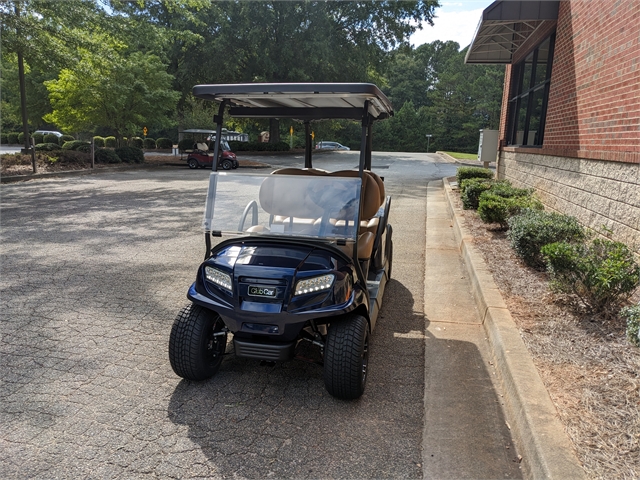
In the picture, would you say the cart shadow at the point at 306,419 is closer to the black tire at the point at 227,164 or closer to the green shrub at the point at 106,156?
the black tire at the point at 227,164

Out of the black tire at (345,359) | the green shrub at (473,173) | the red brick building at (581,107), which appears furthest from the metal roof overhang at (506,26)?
the black tire at (345,359)

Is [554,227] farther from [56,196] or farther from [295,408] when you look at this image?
[56,196]

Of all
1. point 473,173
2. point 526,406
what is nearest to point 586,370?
point 526,406

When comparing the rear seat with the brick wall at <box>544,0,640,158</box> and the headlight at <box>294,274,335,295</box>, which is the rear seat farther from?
the brick wall at <box>544,0,640,158</box>

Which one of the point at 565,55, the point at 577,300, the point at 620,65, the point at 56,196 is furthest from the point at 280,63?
the point at 577,300

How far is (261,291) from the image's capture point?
9.70 feet

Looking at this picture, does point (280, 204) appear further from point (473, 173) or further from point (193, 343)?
point (473, 173)

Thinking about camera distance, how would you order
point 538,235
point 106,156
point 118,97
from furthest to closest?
point 118,97
point 106,156
point 538,235

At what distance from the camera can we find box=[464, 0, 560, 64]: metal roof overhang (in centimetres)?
858

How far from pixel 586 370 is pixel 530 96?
914 centimetres

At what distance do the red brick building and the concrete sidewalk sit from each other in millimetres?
1857

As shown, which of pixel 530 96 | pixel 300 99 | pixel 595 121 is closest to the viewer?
pixel 300 99

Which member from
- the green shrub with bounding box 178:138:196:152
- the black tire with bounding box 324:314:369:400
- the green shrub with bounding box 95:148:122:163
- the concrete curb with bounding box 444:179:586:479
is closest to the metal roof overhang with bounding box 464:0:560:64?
the concrete curb with bounding box 444:179:586:479

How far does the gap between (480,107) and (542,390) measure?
54.4m
